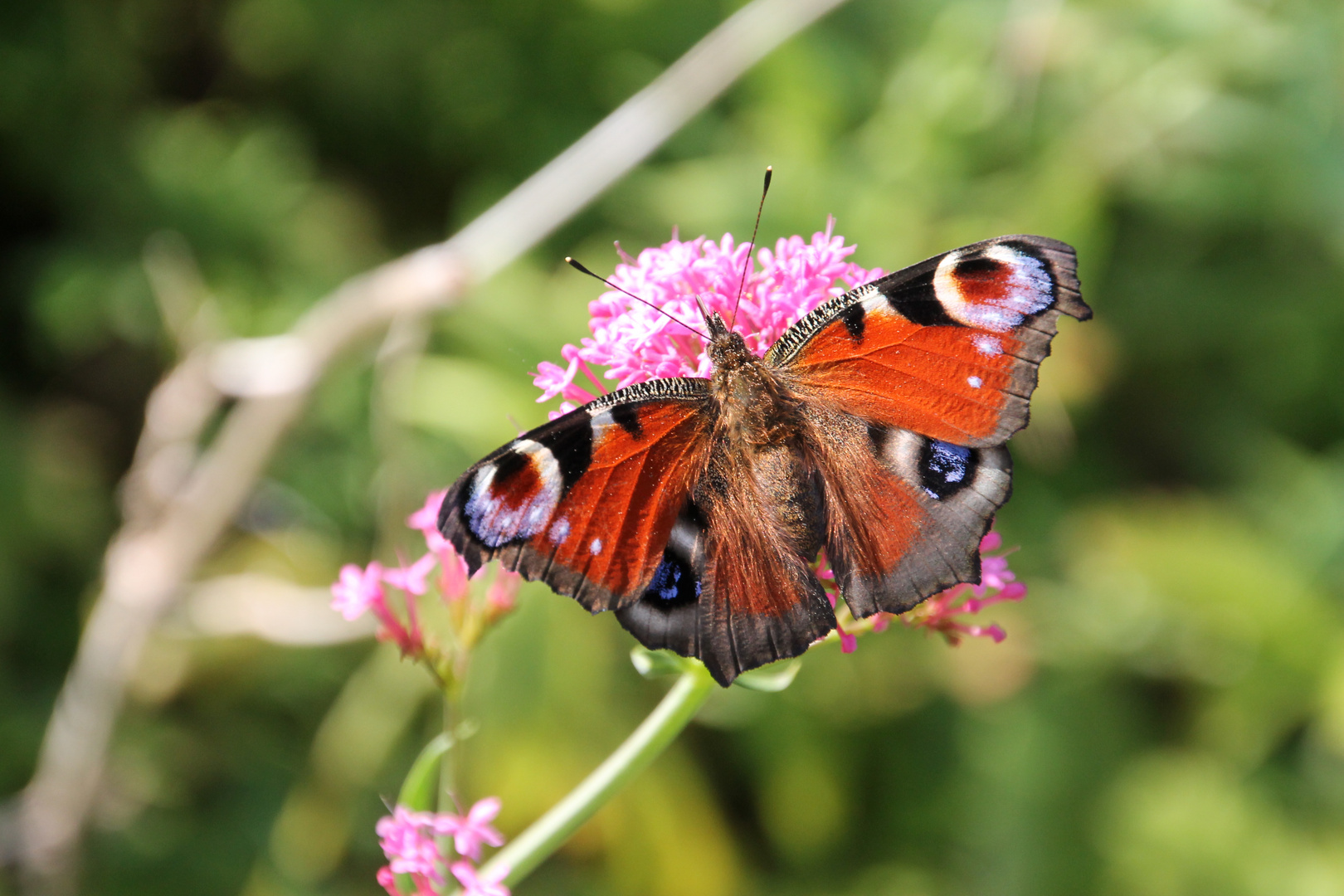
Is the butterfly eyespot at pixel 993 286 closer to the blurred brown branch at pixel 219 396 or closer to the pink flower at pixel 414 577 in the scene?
the pink flower at pixel 414 577

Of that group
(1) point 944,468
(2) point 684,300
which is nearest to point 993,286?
(1) point 944,468

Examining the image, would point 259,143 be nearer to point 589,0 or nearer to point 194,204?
point 194,204

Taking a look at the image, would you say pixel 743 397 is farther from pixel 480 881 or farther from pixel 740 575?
pixel 480 881

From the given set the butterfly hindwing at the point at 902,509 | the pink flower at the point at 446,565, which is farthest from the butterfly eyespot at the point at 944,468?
the pink flower at the point at 446,565

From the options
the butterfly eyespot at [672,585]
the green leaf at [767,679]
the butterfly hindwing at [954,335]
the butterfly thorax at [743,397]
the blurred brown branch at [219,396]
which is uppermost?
the butterfly hindwing at [954,335]

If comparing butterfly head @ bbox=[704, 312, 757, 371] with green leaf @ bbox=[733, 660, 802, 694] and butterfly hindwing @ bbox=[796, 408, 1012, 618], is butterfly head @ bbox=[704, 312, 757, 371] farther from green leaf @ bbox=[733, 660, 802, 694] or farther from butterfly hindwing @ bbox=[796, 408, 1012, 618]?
green leaf @ bbox=[733, 660, 802, 694]
